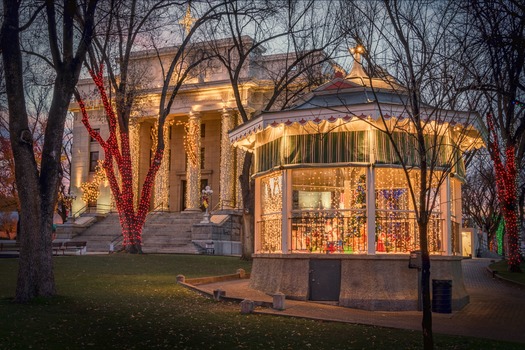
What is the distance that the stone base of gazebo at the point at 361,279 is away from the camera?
15406mm

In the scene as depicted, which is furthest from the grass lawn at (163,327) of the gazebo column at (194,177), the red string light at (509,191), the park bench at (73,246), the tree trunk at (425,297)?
the gazebo column at (194,177)

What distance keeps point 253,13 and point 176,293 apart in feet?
41.2

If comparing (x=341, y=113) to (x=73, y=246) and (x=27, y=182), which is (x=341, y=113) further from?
(x=73, y=246)

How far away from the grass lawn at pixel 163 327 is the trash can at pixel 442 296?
3418mm

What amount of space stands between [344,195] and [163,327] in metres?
8.41

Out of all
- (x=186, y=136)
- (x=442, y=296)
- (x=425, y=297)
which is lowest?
(x=442, y=296)

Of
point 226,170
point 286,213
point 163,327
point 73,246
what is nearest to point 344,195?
point 286,213

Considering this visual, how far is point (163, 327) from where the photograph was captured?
11.9m

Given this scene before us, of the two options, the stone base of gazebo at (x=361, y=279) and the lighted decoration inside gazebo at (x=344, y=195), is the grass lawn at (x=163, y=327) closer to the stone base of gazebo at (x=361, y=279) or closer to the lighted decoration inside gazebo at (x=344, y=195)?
the stone base of gazebo at (x=361, y=279)

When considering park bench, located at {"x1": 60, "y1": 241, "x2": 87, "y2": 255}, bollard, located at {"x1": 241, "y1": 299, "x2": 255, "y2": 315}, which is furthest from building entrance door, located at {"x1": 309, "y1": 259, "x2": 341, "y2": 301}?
park bench, located at {"x1": 60, "y1": 241, "x2": 87, "y2": 255}

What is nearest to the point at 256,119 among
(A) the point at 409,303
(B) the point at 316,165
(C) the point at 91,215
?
(B) the point at 316,165

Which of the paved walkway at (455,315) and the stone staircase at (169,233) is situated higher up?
the stone staircase at (169,233)

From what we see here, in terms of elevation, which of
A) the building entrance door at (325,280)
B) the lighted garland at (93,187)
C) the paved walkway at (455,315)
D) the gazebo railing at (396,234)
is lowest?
the paved walkway at (455,315)

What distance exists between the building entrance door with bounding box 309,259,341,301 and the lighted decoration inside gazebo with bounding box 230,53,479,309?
4 centimetres
